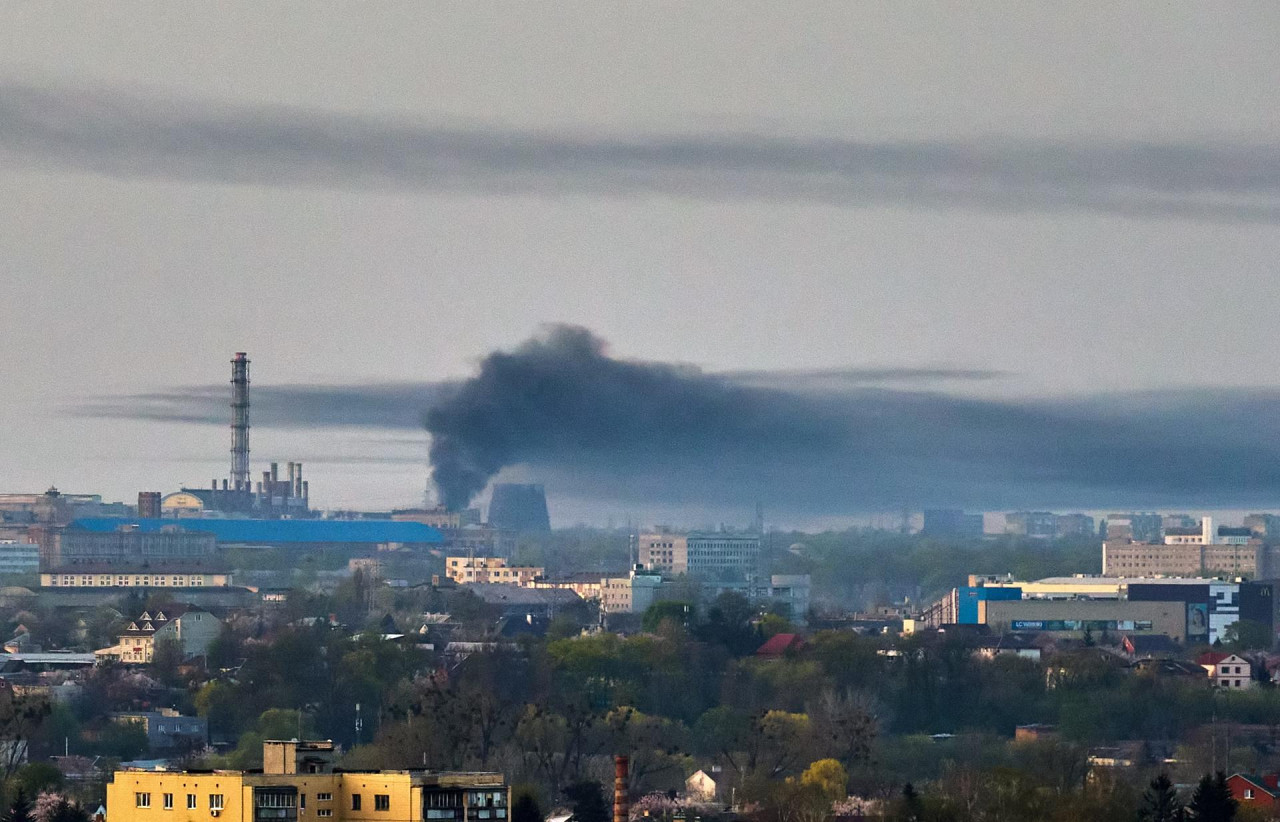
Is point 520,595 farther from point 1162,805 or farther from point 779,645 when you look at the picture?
point 1162,805

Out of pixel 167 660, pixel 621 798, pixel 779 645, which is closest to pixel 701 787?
pixel 621 798

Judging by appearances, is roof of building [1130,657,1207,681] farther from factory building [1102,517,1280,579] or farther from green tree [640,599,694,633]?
factory building [1102,517,1280,579]

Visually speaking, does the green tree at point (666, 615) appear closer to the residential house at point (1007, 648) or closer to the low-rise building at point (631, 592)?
the residential house at point (1007, 648)

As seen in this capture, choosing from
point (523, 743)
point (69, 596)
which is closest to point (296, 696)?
point (523, 743)

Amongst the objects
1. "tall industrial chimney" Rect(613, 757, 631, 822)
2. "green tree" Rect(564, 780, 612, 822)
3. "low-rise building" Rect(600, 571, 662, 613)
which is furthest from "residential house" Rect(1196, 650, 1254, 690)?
"low-rise building" Rect(600, 571, 662, 613)

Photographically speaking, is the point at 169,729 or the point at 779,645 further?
the point at 779,645

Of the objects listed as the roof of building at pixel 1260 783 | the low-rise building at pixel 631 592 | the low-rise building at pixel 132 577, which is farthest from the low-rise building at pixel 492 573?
the roof of building at pixel 1260 783
